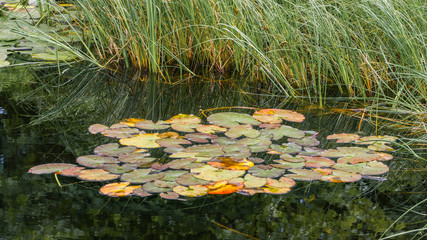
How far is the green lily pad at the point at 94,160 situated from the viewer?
2.53 meters

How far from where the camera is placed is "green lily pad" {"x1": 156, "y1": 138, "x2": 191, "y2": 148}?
9.15ft

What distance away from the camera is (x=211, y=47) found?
446 cm

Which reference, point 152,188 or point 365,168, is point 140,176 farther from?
point 365,168

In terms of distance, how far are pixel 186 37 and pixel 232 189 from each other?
2.41m

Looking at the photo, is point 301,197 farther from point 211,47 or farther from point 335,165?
point 211,47

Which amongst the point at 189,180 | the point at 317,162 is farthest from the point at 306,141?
the point at 189,180

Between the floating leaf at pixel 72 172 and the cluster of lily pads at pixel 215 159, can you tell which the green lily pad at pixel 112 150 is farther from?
the floating leaf at pixel 72 172

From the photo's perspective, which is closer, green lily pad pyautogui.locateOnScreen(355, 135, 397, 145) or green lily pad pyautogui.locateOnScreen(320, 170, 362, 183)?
green lily pad pyautogui.locateOnScreen(320, 170, 362, 183)

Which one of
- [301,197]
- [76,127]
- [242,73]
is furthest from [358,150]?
[242,73]

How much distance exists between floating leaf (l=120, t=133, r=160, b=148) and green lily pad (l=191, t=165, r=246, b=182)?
377 millimetres

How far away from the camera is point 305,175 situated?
248 cm

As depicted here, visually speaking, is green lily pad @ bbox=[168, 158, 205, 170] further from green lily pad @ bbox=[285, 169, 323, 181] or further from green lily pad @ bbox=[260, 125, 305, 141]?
green lily pad @ bbox=[260, 125, 305, 141]

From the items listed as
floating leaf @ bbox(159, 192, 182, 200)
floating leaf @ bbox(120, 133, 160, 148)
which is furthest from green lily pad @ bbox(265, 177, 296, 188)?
floating leaf @ bbox(120, 133, 160, 148)

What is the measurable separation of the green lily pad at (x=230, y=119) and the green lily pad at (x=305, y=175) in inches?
27.8
